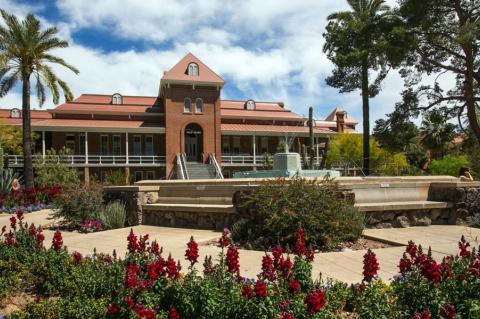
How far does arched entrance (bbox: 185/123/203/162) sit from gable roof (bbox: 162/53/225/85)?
4218 mm

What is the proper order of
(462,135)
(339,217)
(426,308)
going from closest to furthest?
1. (426,308)
2. (339,217)
3. (462,135)

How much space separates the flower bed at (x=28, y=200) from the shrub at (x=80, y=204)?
24.5 ft

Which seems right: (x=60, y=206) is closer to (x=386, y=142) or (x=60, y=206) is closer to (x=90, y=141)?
(x=386, y=142)

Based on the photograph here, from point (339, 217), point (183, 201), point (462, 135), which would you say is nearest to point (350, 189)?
point (339, 217)

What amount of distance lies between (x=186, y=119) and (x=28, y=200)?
849 inches

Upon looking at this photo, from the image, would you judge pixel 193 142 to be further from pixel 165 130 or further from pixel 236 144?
pixel 236 144

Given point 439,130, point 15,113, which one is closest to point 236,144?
point 15,113

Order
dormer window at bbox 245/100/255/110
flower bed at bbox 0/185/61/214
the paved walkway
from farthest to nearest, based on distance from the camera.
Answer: dormer window at bbox 245/100/255/110 → flower bed at bbox 0/185/61/214 → the paved walkway

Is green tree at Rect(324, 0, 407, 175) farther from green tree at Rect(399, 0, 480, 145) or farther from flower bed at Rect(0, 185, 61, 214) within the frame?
flower bed at Rect(0, 185, 61, 214)

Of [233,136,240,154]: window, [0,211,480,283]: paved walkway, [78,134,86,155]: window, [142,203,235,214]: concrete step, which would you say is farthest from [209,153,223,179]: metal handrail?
[0,211,480,283]: paved walkway

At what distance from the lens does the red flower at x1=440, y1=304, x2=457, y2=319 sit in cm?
319

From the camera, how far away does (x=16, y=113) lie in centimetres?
4534

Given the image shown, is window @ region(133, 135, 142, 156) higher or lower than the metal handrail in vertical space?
higher

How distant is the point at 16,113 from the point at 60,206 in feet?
124
